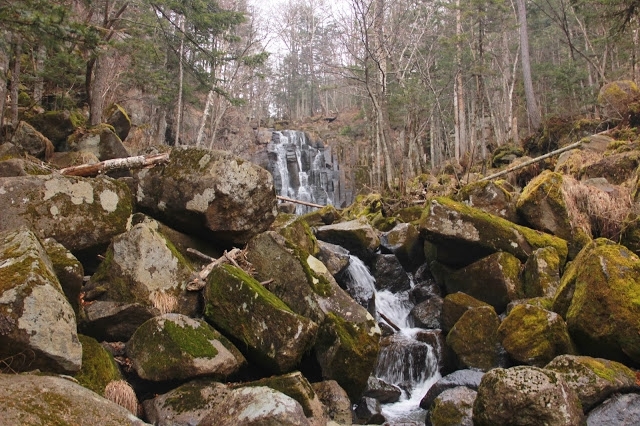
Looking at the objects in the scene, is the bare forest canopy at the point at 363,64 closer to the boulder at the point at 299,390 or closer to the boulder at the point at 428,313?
the boulder at the point at 299,390

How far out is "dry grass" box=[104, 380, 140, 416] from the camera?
15.2 feet

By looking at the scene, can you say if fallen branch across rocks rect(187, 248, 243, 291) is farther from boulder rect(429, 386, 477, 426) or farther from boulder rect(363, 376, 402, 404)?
boulder rect(429, 386, 477, 426)

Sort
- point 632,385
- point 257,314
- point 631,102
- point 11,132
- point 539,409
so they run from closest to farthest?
1. point 539,409
2. point 632,385
3. point 257,314
4. point 11,132
5. point 631,102

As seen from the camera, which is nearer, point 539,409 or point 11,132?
point 539,409

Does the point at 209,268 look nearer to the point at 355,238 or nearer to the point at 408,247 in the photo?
the point at 355,238

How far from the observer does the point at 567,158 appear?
532 inches

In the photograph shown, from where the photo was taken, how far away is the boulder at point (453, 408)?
5918 millimetres

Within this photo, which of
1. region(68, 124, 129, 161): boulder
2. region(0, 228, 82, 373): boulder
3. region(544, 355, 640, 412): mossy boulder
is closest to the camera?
region(0, 228, 82, 373): boulder

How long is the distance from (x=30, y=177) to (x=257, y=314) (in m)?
3.44

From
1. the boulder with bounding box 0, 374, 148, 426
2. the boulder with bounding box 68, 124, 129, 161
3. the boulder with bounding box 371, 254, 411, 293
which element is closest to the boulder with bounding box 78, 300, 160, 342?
the boulder with bounding box 0, 374, 148, 426

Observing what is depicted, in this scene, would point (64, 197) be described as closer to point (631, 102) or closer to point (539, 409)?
point (539, 409)

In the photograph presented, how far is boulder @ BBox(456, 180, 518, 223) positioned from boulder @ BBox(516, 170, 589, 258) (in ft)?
1.26

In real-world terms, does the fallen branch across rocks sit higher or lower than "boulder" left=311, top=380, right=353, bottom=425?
higher

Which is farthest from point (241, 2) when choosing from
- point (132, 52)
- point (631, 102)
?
point (631, 102)
